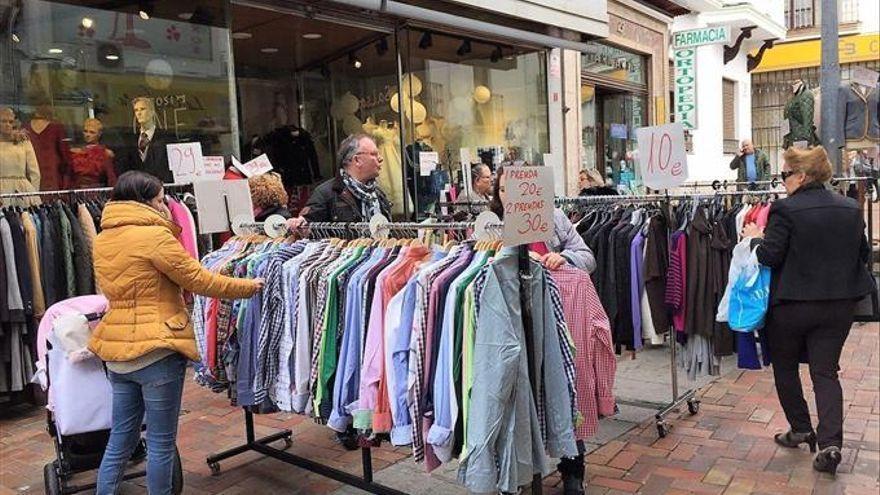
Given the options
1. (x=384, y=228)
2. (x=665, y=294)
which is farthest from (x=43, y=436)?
(x=665, y=294)

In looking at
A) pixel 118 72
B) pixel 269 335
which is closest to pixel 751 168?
pixel 118 72

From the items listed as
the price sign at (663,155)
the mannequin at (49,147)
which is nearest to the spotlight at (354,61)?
the mannequin at (49,147)

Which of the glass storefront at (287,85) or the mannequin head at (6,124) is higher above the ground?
the glass storefront at (287,85)

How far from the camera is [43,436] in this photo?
507cm

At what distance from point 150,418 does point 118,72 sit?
4691mm

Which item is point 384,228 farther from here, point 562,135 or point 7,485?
point 562,135

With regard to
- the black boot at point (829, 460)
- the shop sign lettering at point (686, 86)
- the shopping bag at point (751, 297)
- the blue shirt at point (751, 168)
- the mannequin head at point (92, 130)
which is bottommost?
the black boot at point (829, 460)

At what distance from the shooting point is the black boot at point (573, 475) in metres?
3.71

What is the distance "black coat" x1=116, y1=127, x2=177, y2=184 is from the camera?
22.5ft

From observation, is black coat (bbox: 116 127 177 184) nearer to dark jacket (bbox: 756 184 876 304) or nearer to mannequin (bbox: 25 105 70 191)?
mannequin (bbox: 25 105 70 191)

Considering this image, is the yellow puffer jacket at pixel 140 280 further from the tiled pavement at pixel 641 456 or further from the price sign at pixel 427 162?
the price sign at pixel 427 162

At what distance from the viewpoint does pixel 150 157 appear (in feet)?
23.2

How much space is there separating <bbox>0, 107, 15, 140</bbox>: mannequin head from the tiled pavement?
2.30 m

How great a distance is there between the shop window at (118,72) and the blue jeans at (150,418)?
12.2 ft
